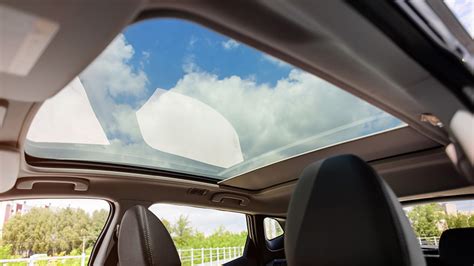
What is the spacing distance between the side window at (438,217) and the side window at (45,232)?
111 inches

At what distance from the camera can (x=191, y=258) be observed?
11.4ft

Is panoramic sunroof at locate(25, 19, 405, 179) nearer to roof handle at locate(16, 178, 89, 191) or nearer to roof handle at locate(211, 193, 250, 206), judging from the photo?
roof handle at locate(16, 178, 89, 191)

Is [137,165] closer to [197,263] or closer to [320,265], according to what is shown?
[197,263]

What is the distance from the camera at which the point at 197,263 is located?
3.54 m

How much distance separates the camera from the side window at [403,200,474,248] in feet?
9.91

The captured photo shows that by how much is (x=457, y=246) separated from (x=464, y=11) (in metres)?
2.19

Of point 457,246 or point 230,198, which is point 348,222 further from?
point 230,198

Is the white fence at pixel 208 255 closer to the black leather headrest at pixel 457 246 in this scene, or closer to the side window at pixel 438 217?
the side window at pixel 438 217

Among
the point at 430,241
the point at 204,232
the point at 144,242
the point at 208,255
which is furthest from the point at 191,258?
the point at 430,241

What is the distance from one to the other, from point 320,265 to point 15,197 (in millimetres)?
2431

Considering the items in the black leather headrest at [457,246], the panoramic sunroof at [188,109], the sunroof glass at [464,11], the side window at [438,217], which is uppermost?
the panoramic sunroof at [188,109]

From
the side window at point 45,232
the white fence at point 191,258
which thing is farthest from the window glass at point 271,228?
the side window at point 45,232

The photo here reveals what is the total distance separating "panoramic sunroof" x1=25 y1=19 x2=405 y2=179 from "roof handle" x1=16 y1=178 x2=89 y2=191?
0.83 feet

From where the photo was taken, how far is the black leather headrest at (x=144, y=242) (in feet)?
6.92
